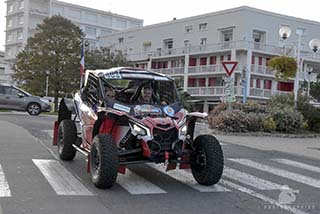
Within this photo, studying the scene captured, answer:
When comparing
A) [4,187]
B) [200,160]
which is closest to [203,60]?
[200,160]

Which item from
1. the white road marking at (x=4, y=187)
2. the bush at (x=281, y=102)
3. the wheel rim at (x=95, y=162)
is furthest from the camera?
the bush at (x=281, y=102)

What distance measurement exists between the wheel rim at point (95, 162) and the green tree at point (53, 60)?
32.3 meters

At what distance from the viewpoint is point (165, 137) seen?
7258 mm

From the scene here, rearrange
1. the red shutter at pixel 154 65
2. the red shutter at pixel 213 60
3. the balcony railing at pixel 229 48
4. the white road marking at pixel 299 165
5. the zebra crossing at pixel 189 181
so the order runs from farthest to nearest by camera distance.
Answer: the red shutter at pixel 154 65 → the red shutter at pixel 213 60 → the balcony railing at pixel 229 48 → the white road marking at pixel 299 165 → the zebra crossing at pixel 189 181

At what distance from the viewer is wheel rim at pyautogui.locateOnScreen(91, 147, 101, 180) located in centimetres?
709

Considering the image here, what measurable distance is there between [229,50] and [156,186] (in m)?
42.8

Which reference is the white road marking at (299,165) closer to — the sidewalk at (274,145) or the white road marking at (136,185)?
the sidewalk at (274,145)

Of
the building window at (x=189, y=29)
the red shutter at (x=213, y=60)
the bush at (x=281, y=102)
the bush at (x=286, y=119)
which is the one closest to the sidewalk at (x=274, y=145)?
the bush at (x=286, y=119)

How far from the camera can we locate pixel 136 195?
683cm

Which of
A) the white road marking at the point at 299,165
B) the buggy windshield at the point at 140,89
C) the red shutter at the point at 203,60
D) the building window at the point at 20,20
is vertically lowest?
the white road marking at the point at 299,165

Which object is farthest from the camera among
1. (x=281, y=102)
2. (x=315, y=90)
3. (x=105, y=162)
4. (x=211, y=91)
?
(x=211, y=91)

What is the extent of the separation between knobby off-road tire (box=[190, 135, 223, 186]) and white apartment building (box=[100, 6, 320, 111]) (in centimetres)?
3714

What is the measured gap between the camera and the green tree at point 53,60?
1540 inches

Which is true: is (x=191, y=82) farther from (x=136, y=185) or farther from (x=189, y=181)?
(x=136, y=185)
